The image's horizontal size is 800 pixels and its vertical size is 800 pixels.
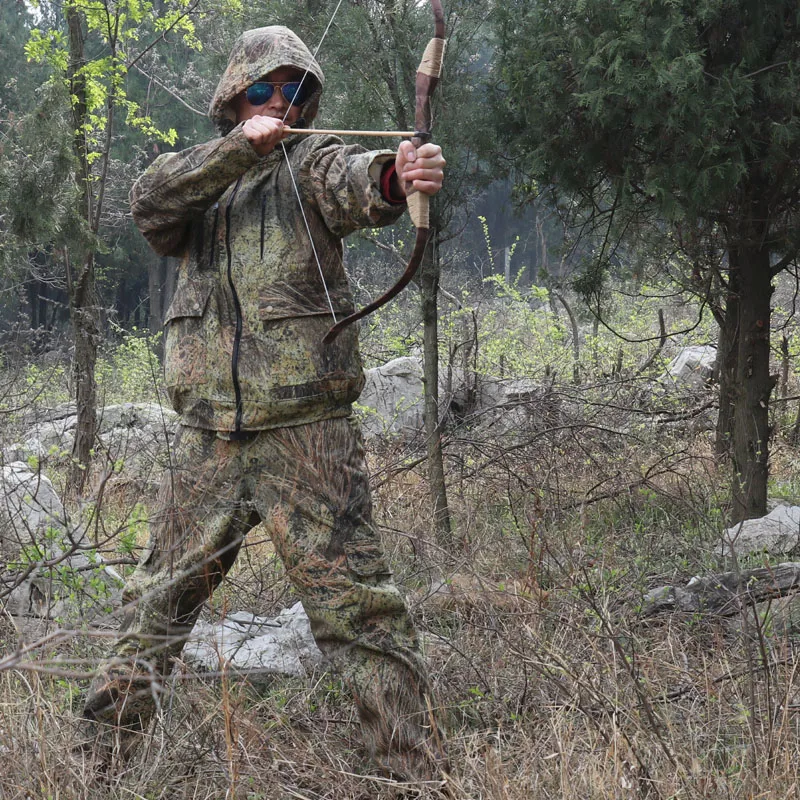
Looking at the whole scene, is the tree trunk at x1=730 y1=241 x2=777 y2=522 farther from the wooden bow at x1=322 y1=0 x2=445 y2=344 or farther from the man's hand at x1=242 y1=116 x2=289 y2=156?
the man's hand at x1=242 y1=116 x2=289 y2=156

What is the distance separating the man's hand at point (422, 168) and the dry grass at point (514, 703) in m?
1.22

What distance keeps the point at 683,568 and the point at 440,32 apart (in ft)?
10.2

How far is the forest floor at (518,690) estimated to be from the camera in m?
2.50

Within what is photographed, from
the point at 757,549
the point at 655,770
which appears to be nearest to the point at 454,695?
the point at 655,770

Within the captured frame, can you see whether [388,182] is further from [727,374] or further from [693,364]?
[693,364]

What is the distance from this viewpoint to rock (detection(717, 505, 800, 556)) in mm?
4812

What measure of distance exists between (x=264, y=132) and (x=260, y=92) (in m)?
0.37

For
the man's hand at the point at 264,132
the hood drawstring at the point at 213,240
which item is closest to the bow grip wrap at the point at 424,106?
the man's hand at the point at 264,132

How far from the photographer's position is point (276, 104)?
122 inches

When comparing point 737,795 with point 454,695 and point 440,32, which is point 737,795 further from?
point 440,32

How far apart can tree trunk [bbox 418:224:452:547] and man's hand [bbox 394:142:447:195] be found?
9.31 feet

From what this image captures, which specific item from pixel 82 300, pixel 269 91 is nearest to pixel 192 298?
pixel 269 91

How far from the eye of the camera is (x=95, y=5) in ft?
22.7

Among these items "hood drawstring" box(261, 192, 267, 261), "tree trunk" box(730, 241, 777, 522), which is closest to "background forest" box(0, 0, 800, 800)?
"tree trunk" box(730, 241, 777, 522)
